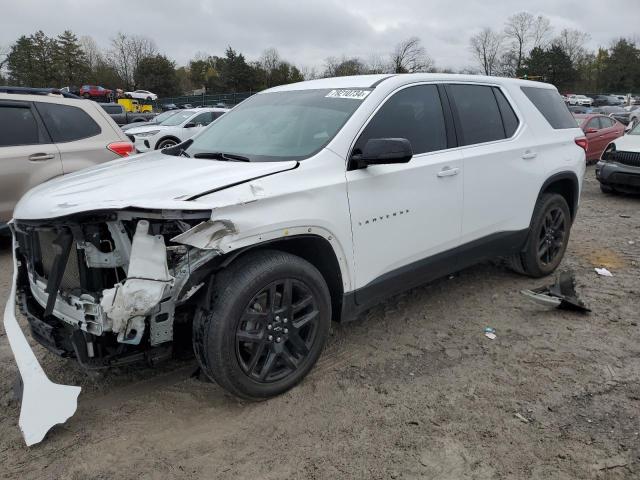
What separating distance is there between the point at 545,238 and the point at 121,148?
16.2 ft

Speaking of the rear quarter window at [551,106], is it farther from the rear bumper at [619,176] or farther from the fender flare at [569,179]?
the rear bumper at [619,176]

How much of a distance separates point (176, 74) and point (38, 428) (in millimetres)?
69190

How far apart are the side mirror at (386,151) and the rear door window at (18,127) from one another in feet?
14.8

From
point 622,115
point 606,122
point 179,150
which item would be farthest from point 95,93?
point 179,150

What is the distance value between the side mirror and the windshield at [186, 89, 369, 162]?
0.93 feet

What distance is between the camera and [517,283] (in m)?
4.95

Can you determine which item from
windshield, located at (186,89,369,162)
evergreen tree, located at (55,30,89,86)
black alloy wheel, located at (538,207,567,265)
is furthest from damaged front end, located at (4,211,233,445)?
evergreen tree, located at (55,30,89,86)

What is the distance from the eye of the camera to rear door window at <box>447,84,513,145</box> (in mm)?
3971

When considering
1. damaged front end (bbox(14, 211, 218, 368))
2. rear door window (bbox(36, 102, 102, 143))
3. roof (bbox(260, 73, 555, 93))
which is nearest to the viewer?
damaged front end (bbox(14, 211, 218, 368))

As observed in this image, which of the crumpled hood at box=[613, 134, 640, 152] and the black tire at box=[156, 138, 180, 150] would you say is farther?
the black tire at box=[156, 138, 180, 150]

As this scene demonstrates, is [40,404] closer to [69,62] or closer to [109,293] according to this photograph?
[109,293]

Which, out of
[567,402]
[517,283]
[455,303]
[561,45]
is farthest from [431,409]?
[561,45]

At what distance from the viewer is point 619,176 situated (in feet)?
30.7

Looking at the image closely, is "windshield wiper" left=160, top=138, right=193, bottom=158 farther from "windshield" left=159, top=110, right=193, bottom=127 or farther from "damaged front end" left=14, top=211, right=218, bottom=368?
"windshield" left=159, top=110, right=193, bottom=127
